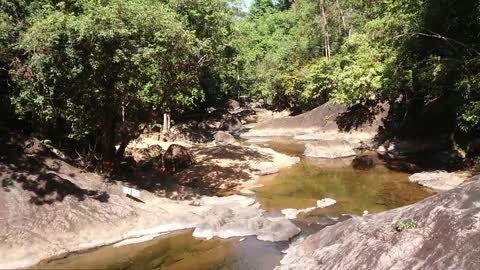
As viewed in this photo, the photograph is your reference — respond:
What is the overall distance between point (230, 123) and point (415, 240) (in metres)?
38.7

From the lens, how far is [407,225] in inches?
413

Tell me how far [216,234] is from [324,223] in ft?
13.1

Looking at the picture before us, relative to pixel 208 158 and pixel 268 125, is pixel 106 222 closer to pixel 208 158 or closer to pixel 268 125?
pixel 208 158

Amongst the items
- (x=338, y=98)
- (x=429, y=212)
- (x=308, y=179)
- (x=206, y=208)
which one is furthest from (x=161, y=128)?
(x=429, y=212)

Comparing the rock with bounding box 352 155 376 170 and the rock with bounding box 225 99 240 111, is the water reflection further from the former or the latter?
the rock with bounding box 225 99 240 111

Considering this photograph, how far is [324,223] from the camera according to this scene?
1638 cm

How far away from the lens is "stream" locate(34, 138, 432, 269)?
531 inches

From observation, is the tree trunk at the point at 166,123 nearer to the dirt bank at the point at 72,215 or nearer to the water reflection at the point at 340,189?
the water reflection at the point at 340,189

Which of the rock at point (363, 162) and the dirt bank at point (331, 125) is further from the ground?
the dirt bank at point (331, 125)

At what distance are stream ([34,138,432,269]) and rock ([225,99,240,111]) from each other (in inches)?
1229

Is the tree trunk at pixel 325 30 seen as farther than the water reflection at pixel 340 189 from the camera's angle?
Yes

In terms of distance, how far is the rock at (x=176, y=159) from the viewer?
1005 inches

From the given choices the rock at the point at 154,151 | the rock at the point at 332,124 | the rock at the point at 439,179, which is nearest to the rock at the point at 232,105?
the rock at the point at 332,124

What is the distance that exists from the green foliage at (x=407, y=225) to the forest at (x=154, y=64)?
1013 centimetres
